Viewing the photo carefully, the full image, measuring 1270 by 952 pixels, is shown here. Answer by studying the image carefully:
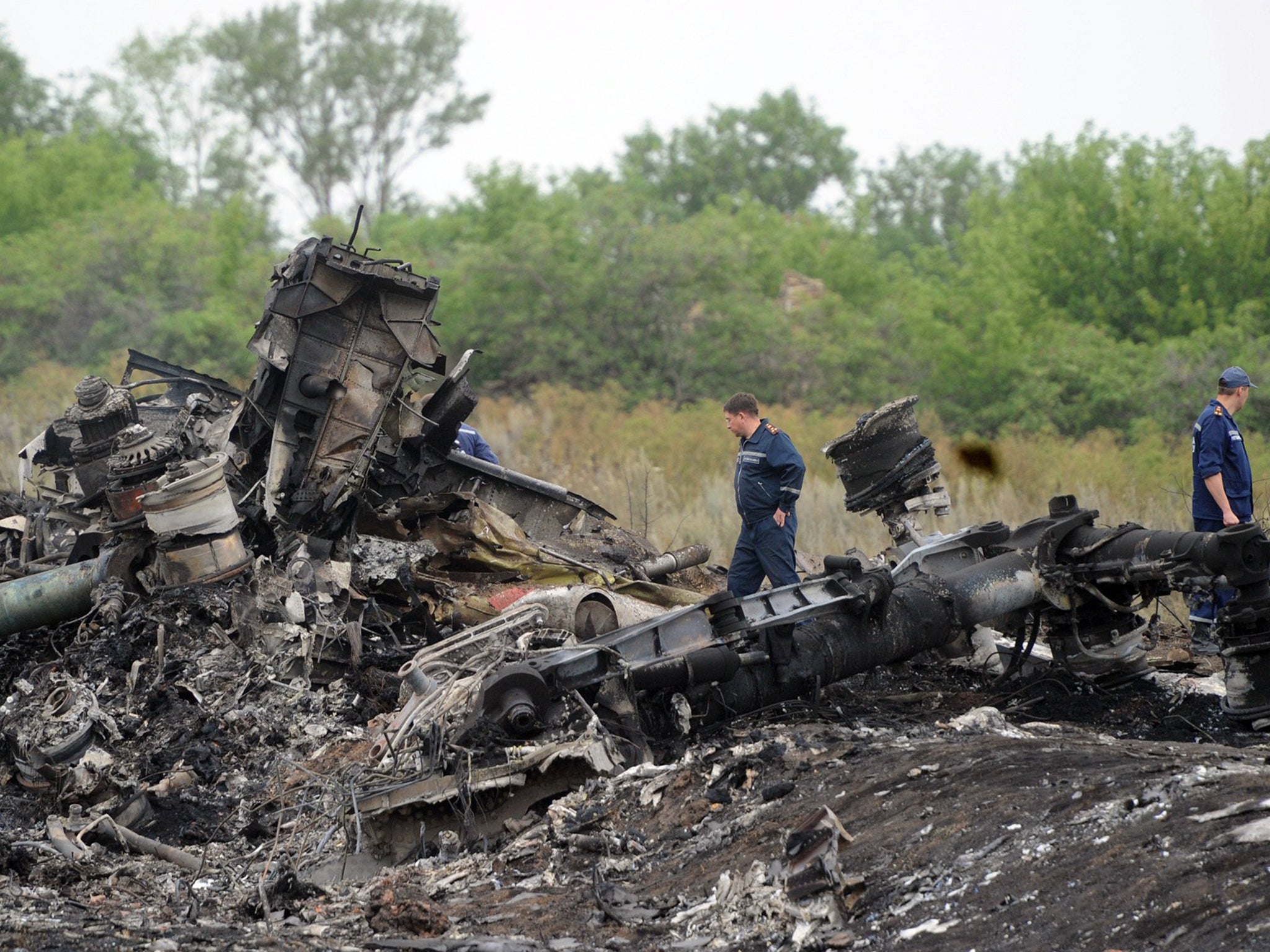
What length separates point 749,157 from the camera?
50188mm

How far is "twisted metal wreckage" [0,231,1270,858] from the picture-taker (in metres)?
6.97

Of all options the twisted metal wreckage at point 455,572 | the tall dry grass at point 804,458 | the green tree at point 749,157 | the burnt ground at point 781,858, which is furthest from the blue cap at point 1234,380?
the green tree at point 749,157

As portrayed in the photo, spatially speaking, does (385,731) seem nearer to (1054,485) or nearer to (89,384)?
(89,384)

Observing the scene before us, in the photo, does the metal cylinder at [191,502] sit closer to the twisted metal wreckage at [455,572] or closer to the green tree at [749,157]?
the twisted metal wreckage at [455,572]

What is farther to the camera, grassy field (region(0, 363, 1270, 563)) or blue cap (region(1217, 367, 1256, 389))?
grassy field (region(0, 363, 1270, 563))

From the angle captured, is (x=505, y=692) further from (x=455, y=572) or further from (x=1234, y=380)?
(x=1234, y=380)

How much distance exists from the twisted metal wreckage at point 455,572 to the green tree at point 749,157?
127 feet

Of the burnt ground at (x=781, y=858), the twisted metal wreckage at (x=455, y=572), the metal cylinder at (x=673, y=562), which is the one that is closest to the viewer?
the burnt ground at (x=781, y=858)

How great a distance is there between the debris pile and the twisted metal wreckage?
A: 25 millimetres

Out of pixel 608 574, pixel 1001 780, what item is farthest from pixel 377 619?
pixel 1001 780

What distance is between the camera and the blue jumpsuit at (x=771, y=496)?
31.3 ft

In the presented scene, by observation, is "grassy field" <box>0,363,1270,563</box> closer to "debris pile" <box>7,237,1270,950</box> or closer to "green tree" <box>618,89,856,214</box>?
"debris pile" <box>7,237,1270,950</box>

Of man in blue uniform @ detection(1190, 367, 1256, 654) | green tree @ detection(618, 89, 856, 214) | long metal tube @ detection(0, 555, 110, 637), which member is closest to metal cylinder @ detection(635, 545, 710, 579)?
man in blue uniform @ detection(1190, 367, 1256, 654)

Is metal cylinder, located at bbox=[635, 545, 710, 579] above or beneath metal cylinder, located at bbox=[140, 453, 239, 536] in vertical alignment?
beneath
